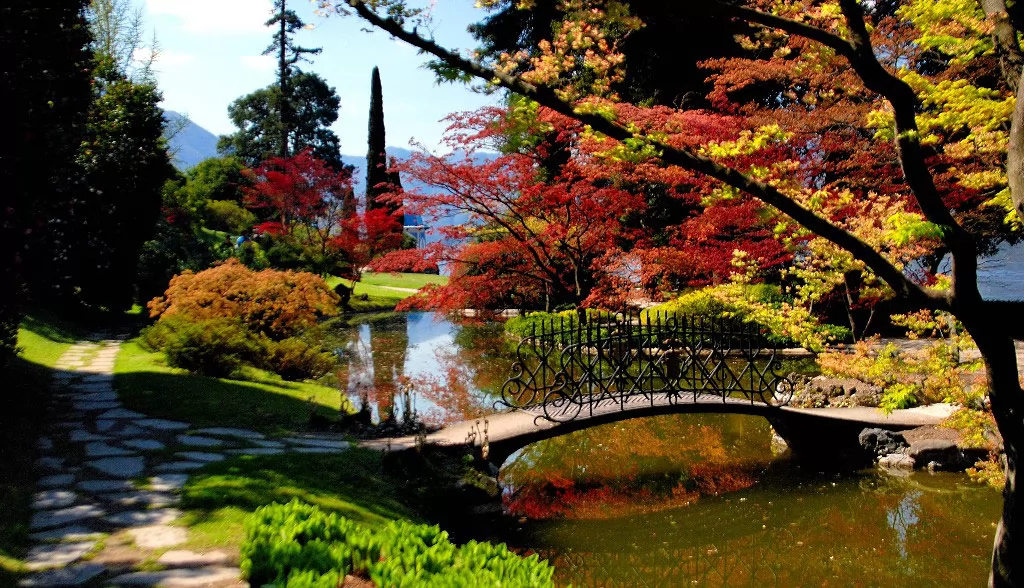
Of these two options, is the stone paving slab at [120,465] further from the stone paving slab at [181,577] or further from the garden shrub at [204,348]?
the garden shrub at [204,348]

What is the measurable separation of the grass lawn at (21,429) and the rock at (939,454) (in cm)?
855

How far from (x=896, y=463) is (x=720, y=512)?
274 cm

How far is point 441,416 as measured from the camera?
9.56 metres

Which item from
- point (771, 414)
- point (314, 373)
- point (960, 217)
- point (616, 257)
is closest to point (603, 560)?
point (771, 414)

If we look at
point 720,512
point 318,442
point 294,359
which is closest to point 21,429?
point 318,442

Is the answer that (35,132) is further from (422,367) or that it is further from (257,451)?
(422,367)

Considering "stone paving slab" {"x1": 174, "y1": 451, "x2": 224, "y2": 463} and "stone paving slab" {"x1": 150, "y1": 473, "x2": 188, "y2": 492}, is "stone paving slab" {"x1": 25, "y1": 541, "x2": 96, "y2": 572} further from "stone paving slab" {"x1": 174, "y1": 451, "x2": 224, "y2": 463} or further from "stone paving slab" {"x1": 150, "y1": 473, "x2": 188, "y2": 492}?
"stone paving slab" {"x1": 174, "y1": 451, "x2": 224, "y2": 463}

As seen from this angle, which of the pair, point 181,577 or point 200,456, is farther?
point 200,456

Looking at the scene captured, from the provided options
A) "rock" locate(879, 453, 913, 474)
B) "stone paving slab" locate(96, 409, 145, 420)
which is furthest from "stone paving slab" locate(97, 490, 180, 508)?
"rock" locate(879, 453, 913, 474)

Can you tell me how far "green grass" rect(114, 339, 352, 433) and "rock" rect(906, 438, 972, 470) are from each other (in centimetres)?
678

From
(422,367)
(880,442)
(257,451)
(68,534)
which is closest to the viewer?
(68,534)

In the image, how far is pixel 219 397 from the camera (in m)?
7.42

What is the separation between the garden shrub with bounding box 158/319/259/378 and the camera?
882 centimetres

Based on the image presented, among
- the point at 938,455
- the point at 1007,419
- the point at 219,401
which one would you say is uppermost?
the point at 1007,419
